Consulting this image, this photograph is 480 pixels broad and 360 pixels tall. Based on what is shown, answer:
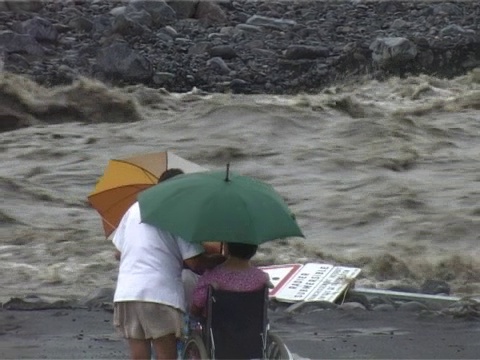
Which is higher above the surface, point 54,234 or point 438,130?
point 54,234

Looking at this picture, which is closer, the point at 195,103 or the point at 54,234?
the point at 54,234

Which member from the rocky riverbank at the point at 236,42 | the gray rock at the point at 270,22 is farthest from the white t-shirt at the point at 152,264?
the gray rock at the point at 270,22

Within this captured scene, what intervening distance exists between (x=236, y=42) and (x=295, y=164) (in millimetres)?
13293

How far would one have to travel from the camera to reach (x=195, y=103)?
26.4 meters

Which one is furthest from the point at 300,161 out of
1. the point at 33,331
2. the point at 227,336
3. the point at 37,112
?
the point at 227,336

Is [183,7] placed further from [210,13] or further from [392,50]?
[392,50]

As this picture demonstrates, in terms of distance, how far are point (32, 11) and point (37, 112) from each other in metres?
11.7

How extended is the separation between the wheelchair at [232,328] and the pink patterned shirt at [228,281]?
3 cm

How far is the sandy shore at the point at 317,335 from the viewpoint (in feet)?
28.2

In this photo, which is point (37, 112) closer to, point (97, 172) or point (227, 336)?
point (97, 172)

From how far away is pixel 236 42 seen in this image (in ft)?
107

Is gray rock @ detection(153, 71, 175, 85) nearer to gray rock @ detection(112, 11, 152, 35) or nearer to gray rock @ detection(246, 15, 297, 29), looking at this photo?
gray rock @ detection(112, 11, 152, 35)

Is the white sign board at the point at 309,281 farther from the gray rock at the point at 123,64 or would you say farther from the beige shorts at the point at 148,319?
the gray rock at the point at 123,64

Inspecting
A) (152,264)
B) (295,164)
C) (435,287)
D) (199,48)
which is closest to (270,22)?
(199,48)
